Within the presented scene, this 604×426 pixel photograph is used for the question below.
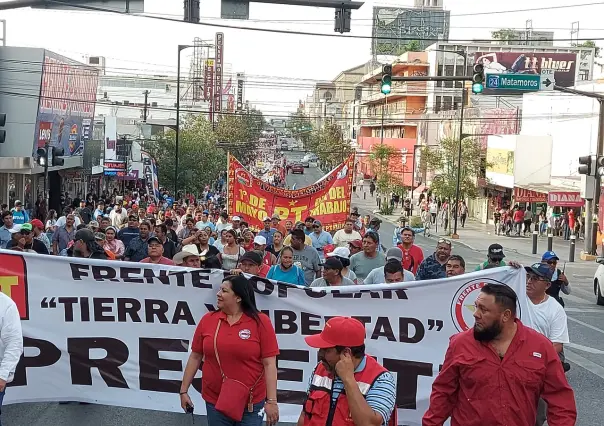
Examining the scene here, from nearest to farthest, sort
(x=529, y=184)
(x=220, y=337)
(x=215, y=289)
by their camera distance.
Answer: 1. (x=220, y=337)
2. (x=215, y=289)
3. (x=529, y=184)

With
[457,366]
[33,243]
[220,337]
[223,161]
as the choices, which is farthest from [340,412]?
[223,161]

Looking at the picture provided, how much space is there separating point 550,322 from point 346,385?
360 centimetres

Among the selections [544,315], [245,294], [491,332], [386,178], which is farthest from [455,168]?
[491,332]

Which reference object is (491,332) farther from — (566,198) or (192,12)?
(566,198)

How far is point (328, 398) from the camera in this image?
14.9 ft

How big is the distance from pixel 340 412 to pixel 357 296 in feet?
11.0

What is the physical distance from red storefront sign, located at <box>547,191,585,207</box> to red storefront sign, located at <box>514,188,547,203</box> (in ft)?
19.6

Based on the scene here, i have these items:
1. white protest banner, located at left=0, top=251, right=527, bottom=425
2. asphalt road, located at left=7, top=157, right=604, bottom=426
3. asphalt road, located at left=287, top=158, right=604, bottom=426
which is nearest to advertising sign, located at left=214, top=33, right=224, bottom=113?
asphalt road, located at left=287, top=158, right=604, bottom=426

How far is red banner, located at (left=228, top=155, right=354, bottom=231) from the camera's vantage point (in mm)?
20594

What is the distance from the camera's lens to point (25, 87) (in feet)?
112

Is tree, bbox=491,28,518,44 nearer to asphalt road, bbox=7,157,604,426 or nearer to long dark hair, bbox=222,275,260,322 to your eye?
asphalt road, bbox=7,157,604,426

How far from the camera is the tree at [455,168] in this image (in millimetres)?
47906

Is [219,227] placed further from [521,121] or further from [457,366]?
[521,121]

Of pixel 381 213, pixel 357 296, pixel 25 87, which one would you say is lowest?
pixel 381 213
